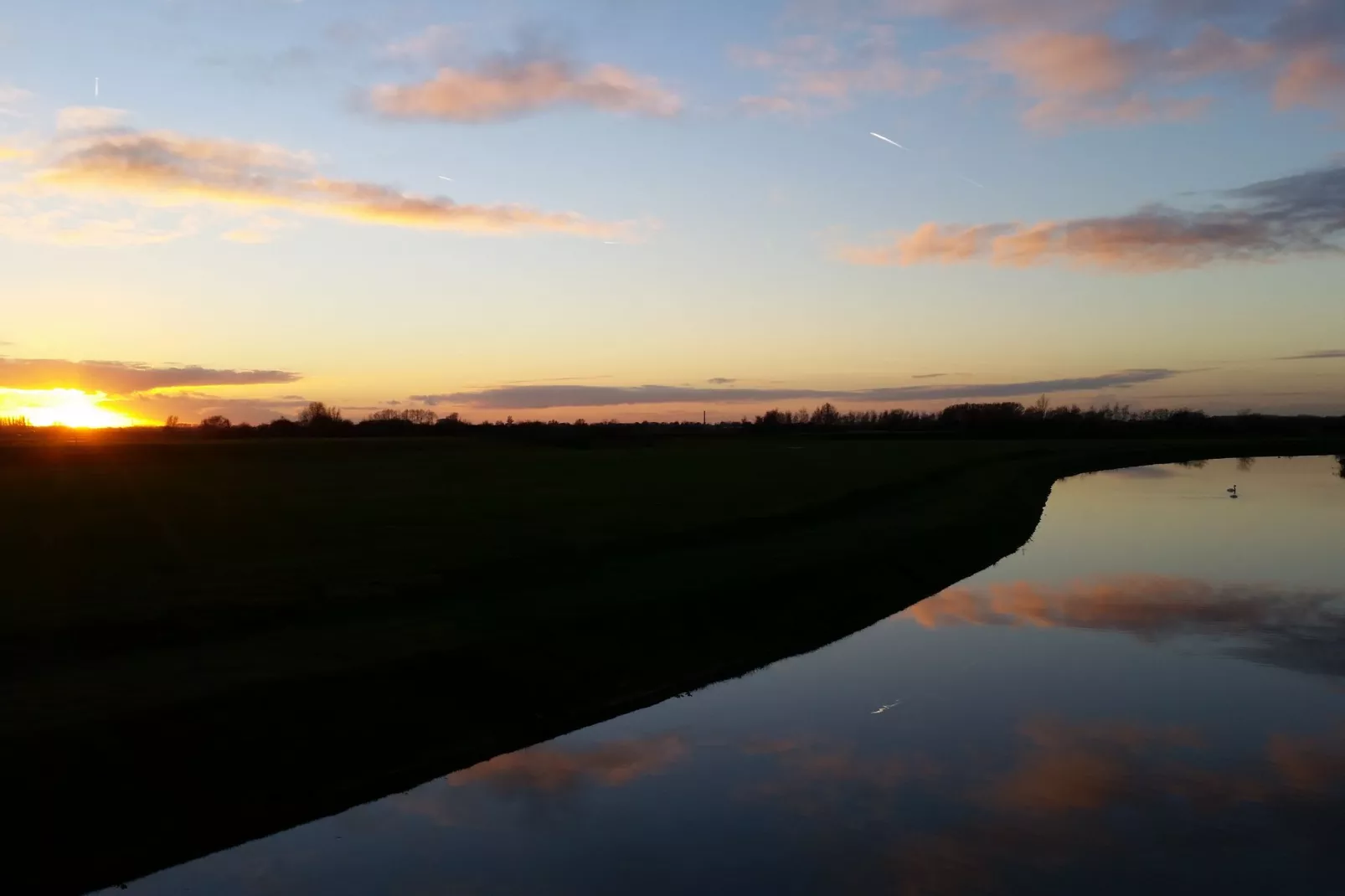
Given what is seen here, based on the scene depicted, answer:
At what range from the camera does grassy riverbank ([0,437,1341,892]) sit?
47.7ft

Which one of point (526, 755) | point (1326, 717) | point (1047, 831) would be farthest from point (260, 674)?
point (1326, 717)

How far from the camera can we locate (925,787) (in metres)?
15.6

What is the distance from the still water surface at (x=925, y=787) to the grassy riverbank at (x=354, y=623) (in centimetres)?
101

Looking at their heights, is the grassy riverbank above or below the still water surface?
above

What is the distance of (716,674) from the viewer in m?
23.4

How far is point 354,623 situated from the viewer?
22453mm

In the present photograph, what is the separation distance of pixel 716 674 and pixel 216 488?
1711 inches

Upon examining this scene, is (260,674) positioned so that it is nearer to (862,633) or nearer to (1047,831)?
(1047,831)

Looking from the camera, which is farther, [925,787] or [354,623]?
[354,623]

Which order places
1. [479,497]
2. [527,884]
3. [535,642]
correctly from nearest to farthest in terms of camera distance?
[527,884] → [535,642] → [479,497]

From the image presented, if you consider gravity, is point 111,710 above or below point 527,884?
above

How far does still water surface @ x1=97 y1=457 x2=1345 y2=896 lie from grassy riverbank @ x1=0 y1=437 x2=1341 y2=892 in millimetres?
1008

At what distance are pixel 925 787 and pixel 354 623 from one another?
12.7 m

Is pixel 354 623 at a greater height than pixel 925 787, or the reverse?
pixel 354 623
